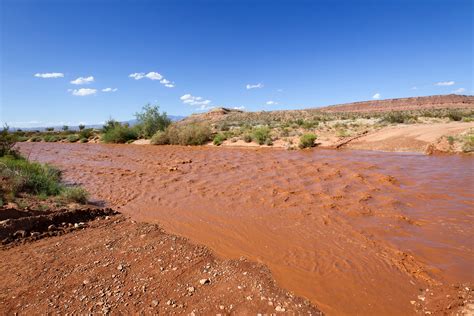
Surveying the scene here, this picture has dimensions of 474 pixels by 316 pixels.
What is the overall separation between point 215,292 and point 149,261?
4.34 ft

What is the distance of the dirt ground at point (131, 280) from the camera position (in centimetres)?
343

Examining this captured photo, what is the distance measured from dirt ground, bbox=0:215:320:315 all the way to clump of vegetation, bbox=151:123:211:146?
1997 cm

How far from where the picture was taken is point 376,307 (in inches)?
138

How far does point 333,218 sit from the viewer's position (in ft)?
21.3

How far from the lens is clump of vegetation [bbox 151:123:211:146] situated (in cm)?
2511

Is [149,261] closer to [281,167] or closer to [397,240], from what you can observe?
[397,240]

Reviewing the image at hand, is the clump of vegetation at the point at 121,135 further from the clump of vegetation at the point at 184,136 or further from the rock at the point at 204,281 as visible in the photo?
the rock at the point at 204,281

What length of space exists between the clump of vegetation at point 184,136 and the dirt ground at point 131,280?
65.5 ft

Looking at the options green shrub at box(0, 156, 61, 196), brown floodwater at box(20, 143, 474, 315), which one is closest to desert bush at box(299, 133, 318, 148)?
brown floodwater at box(20, 143, 474, 315)

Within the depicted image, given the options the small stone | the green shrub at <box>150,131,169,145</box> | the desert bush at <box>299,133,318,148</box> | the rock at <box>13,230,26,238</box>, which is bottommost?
the small stone

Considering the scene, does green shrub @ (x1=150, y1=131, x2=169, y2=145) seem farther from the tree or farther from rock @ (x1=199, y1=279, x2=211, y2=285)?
rock @ (x1=199, y1=279, x2=211, y2=285)

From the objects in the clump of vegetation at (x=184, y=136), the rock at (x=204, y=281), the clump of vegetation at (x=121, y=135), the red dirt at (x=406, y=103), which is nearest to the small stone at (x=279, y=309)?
the rock at (x=204, y=281)

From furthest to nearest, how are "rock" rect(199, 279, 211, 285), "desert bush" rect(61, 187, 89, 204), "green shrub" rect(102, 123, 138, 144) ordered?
1. "green shrub" rect(102, 123, 138, 144)
2. "desert bush" rect(61, 187, 89, 204)
3. "rock" rect(199, 279, 211, 285)

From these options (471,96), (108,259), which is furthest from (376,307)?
(471,96)
